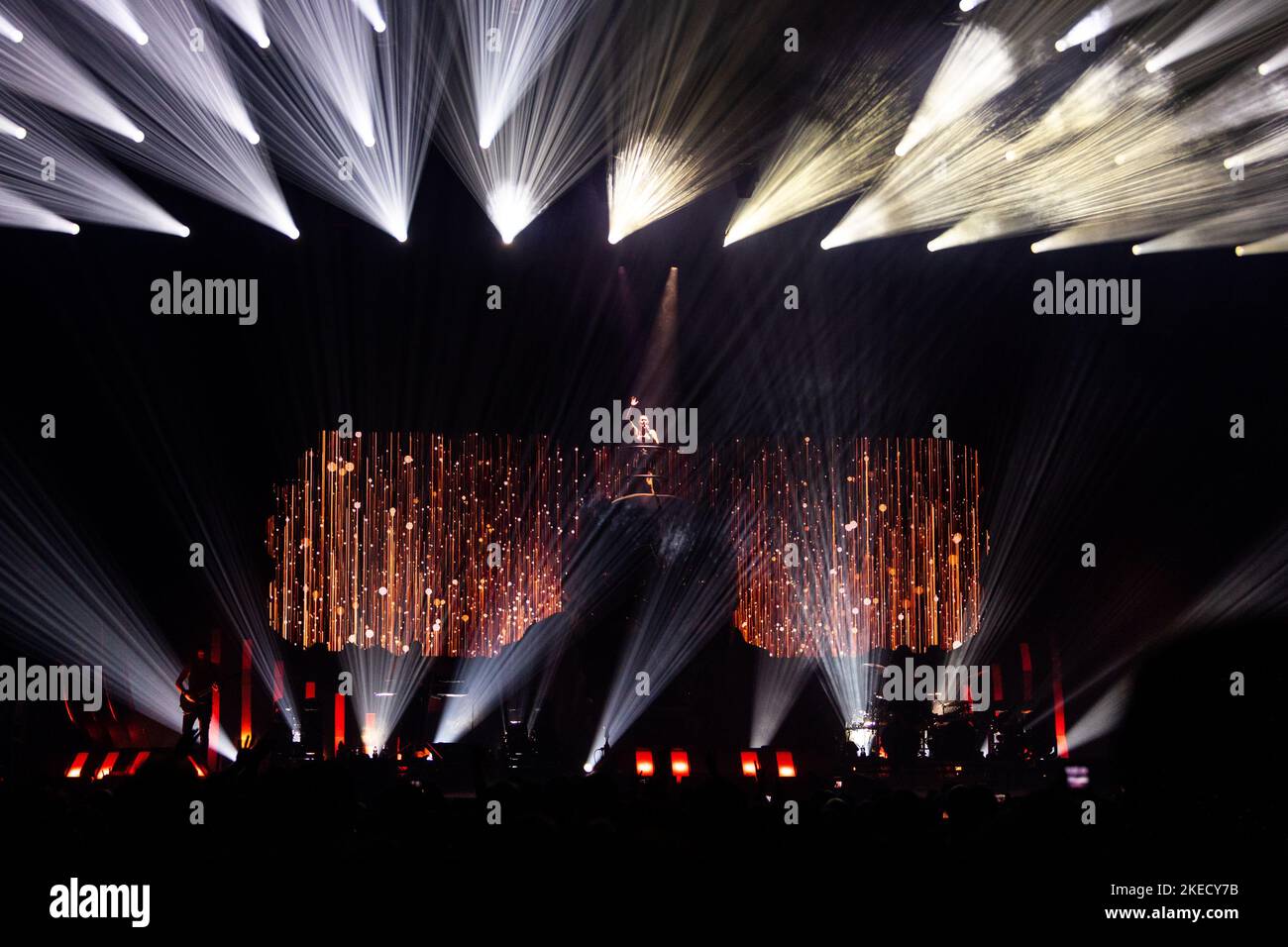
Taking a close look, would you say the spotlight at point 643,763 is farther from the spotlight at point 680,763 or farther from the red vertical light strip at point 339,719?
the red vertical light strip at point 339,719

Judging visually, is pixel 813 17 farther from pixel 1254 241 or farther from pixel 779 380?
pixel 1254 241

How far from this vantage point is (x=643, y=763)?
1199 centimetres

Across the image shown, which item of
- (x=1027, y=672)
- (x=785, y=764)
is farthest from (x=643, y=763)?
(x=1027, y=672)

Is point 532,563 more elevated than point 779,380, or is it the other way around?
point 779,380

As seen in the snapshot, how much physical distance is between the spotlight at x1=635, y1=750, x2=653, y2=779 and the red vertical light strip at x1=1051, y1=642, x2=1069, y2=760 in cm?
414

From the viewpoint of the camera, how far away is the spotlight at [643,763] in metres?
11.9

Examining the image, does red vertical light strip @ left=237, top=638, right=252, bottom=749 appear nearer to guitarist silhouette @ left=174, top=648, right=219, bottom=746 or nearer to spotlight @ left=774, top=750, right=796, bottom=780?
guitarist silhouette @ left=174, top=648, right=219, bottom=746

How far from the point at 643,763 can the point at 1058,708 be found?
4396 millimetres

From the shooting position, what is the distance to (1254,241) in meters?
12.3

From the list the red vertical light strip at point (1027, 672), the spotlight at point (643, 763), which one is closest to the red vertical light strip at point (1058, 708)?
the red vertical light strip at point (1027, 672)

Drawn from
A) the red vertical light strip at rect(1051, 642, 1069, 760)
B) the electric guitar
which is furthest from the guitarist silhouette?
the red vertical light strip at rect(1051, 642, 1069, 760)

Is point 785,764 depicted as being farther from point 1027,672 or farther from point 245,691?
point 245,691
